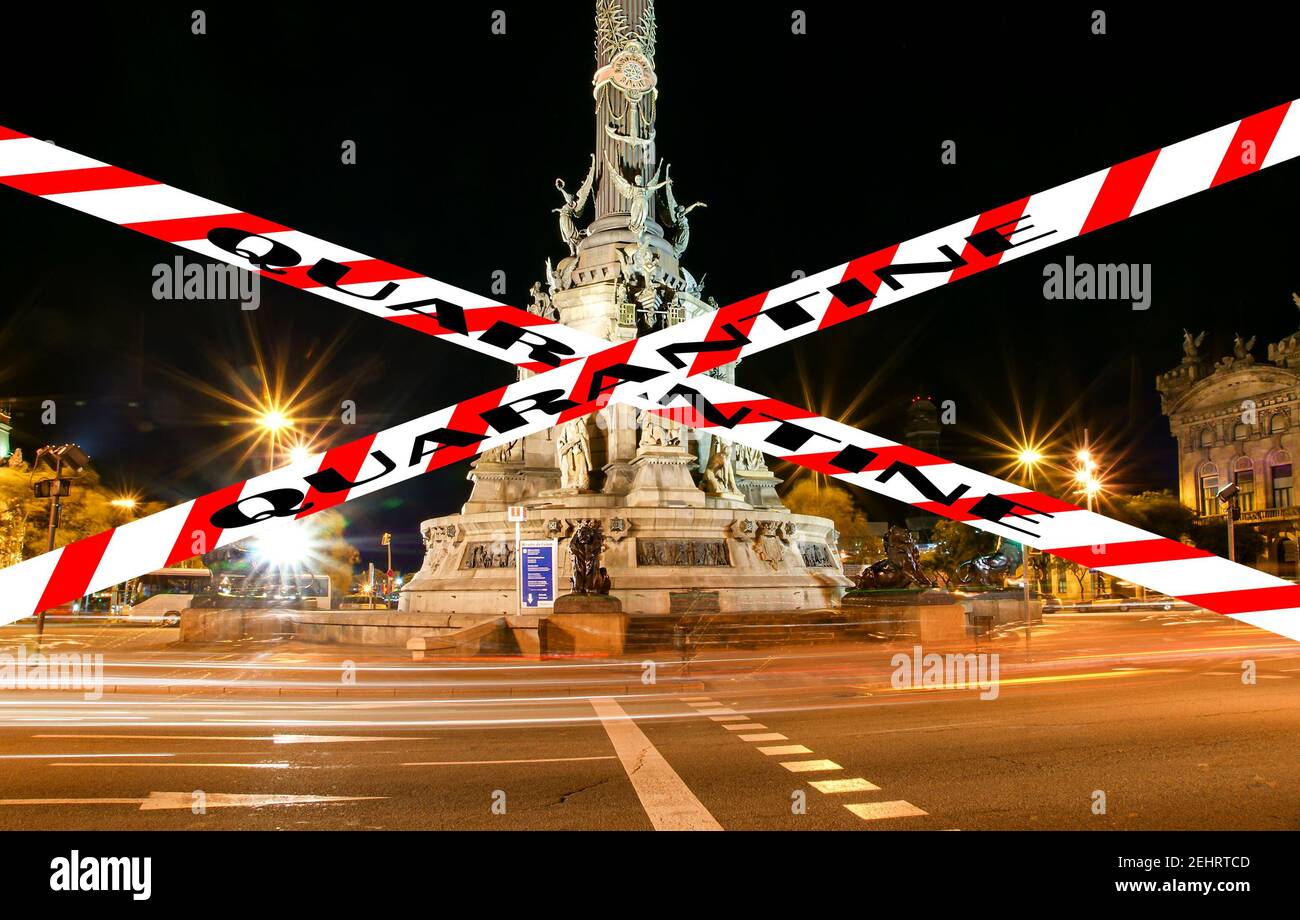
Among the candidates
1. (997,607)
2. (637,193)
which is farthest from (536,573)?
(637,193)

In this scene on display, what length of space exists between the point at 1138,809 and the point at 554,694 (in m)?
10.5

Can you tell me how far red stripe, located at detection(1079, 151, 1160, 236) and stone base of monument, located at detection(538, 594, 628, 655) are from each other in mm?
21131

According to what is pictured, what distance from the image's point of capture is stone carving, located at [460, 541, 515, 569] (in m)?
34.3

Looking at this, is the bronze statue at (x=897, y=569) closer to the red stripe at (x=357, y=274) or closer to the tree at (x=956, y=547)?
the red stripe at (x=357, y=274)

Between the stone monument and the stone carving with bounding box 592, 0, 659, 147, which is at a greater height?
the stone carving with bounding box 592, 0, 659, 147

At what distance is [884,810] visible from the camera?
7.13 meters

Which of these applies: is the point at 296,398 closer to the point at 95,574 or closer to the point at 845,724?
the point at 845,724

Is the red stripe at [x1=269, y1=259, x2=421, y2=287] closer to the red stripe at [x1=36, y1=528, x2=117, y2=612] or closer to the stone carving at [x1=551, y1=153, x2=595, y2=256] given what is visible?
the red stripe at [x1=36, y1=528, x2=117, y2=612]

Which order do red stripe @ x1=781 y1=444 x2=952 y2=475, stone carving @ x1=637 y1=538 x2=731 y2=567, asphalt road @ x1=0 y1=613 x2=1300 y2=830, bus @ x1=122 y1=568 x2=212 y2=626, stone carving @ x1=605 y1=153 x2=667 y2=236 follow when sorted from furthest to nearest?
bus @ x1=122 y1=568 x2=212 y2=626
stone carving @ x1=605 y1=153 x2=667 y2=236
stone carving @ x1=637 y1=538 x2=731 y2=567
asphalt road @ x1=0 y1=613 x2=1300 y2=830
red stripe @ x1=781 y1=444 x2=952 y2=475

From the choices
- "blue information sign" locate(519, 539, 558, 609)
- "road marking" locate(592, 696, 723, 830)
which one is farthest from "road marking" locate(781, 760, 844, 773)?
"blue information sign" locate(519, 539, 558, 609)

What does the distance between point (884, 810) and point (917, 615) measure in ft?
61.1
